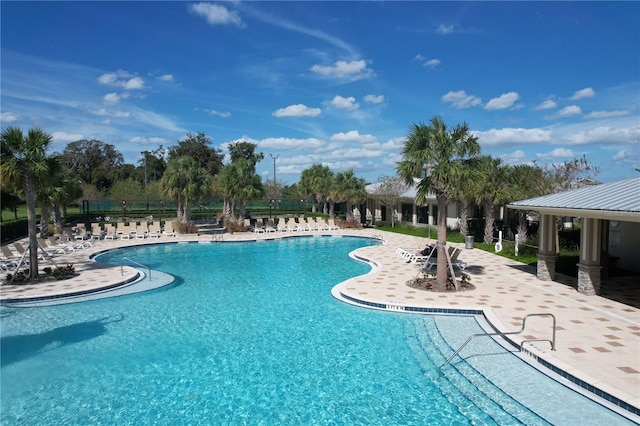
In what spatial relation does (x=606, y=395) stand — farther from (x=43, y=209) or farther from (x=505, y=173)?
(x=43, y=209)

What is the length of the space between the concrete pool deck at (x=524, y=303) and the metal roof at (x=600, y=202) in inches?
96.5

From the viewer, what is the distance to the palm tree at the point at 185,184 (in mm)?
29062

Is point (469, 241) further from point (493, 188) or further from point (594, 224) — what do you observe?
point (594, 224)

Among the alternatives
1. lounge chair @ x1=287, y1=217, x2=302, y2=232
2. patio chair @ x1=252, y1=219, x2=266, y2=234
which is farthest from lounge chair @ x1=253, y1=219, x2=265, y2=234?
lounge chair @ x1=287, y1=217, x2=302, y2=232

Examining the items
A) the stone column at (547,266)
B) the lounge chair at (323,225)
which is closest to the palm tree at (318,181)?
the lounge chair at (323,225)

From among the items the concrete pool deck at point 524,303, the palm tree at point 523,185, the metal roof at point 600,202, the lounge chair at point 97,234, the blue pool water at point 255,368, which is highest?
the palm tree at point 523,185

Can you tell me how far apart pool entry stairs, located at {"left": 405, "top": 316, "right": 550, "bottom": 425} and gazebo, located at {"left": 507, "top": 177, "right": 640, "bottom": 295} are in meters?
4.73

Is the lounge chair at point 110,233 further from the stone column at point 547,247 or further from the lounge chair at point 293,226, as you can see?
the stone column at point 547,247

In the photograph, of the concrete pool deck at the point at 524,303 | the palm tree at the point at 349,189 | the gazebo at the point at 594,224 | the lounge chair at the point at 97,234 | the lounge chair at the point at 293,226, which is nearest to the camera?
the concrete pool deck at the point at 524,303

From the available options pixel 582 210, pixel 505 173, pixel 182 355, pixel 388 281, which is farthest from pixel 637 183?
pixel 182 355

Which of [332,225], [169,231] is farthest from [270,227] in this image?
[169,231]

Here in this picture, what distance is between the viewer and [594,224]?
39.3 ft

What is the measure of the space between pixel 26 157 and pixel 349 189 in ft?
81.1

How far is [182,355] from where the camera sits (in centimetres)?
878
